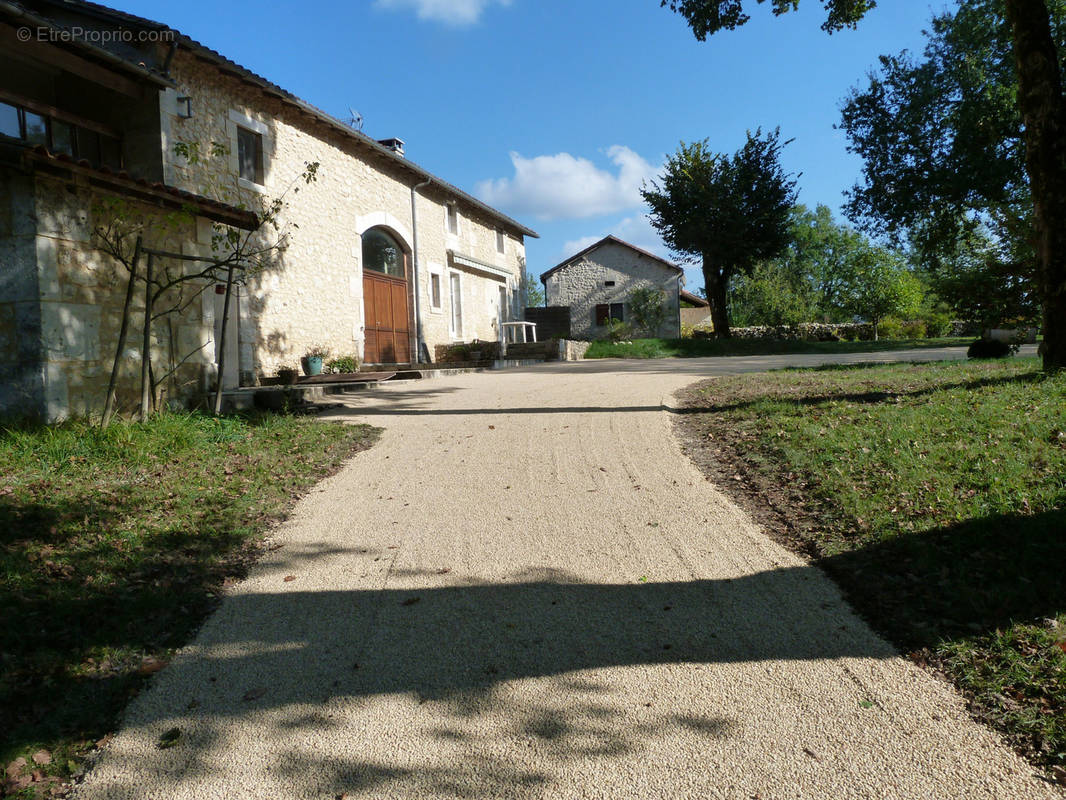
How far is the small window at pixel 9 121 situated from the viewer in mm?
8570

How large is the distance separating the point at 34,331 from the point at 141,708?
474 centimetres

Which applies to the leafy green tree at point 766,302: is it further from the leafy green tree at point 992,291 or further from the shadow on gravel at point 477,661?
the shadow on gravel at point 477,661

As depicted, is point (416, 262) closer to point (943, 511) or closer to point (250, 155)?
point (250, 155)

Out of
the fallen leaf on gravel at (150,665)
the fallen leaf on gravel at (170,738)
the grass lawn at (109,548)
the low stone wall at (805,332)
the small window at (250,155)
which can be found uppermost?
the small window at (250,155)

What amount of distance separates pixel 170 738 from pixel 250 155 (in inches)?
483

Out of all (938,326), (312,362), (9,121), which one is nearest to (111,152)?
(9,121)

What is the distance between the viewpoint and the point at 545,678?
8.93 ft

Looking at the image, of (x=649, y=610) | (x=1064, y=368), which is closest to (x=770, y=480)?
(x=649, y=610)

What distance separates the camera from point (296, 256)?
1325 centimetres

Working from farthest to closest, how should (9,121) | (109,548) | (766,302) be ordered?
(766,302) → (9,121) → (109,548)

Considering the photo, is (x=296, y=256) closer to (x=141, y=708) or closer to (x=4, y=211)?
(x=4, y=211)

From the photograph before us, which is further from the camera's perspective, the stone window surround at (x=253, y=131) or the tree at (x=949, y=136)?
the tree at (x=949, y=136)

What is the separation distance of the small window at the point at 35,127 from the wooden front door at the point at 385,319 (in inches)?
288

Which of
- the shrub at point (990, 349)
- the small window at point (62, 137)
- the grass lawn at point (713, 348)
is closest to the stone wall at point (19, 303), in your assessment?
the small window at point (62, 137)
